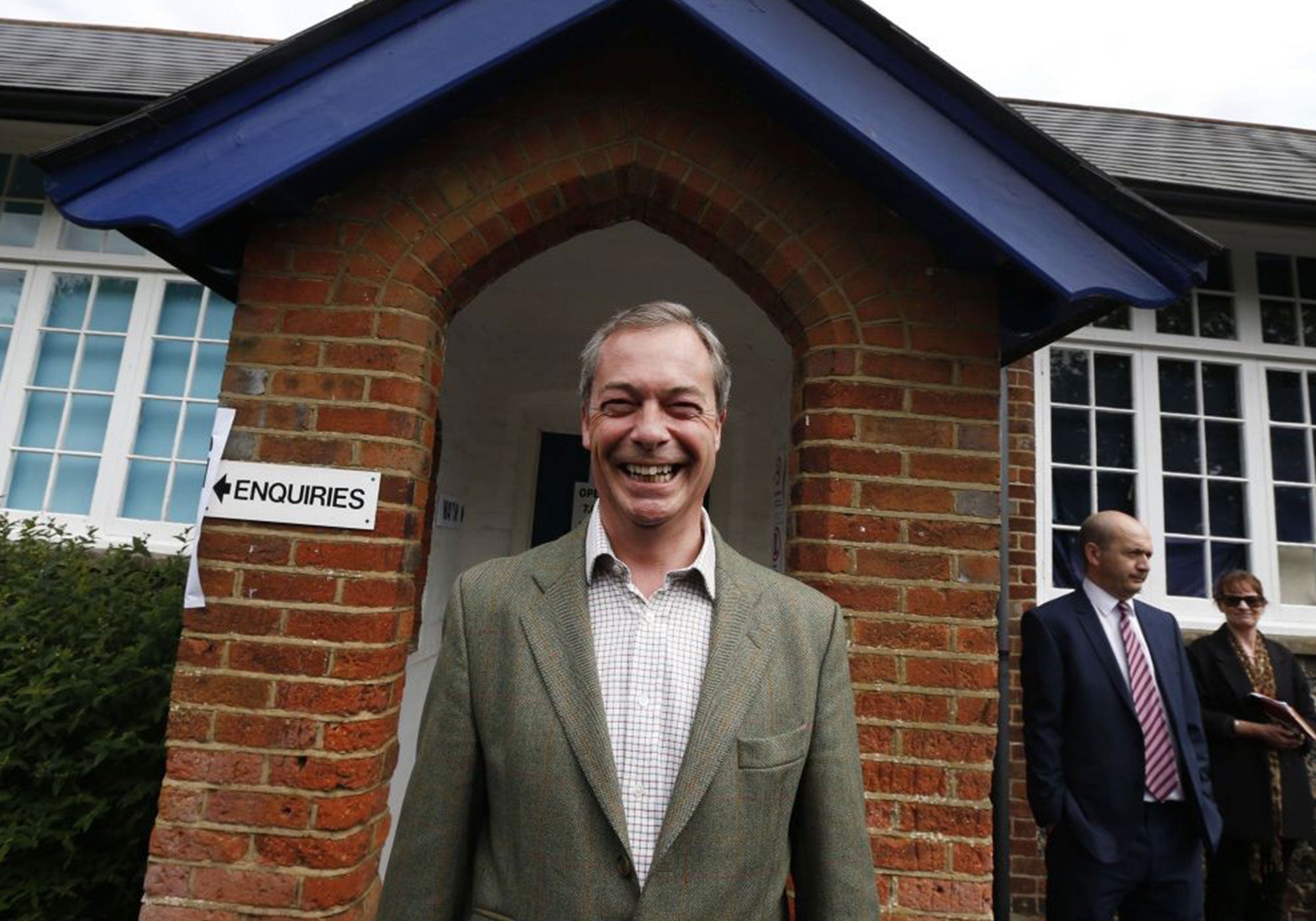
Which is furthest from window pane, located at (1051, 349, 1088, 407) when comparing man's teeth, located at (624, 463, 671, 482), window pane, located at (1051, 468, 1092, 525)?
man's teeth, located at (624, 463, 671, 482)

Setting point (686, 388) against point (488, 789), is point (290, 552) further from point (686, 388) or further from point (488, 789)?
point (686, 388)

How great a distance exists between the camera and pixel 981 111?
2150 millimetres

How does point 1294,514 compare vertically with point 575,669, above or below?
above

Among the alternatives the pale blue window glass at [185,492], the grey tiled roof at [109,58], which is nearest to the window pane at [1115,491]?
the pale blue window glass at [185,492]

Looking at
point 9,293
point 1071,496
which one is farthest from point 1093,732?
point 9,293

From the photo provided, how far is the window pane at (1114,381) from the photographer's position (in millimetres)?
4676

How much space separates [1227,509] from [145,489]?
6805 millimetres

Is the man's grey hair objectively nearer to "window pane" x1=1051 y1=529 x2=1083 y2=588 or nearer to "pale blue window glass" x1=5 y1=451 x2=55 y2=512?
"window pane" x1=1051 y1=529 x2=1083 y2=588

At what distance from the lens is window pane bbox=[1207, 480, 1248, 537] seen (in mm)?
4574

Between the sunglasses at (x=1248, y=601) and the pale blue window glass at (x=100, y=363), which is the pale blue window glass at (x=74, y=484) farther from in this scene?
the sunglasses at (x=1248, y=601)

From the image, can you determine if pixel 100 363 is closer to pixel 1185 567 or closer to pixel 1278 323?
pixel 1185 567

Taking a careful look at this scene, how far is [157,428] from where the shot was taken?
4.47 meters

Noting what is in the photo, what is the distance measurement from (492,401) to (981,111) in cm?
343

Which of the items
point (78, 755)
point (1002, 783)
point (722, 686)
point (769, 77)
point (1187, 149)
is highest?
point (1187, 149)
